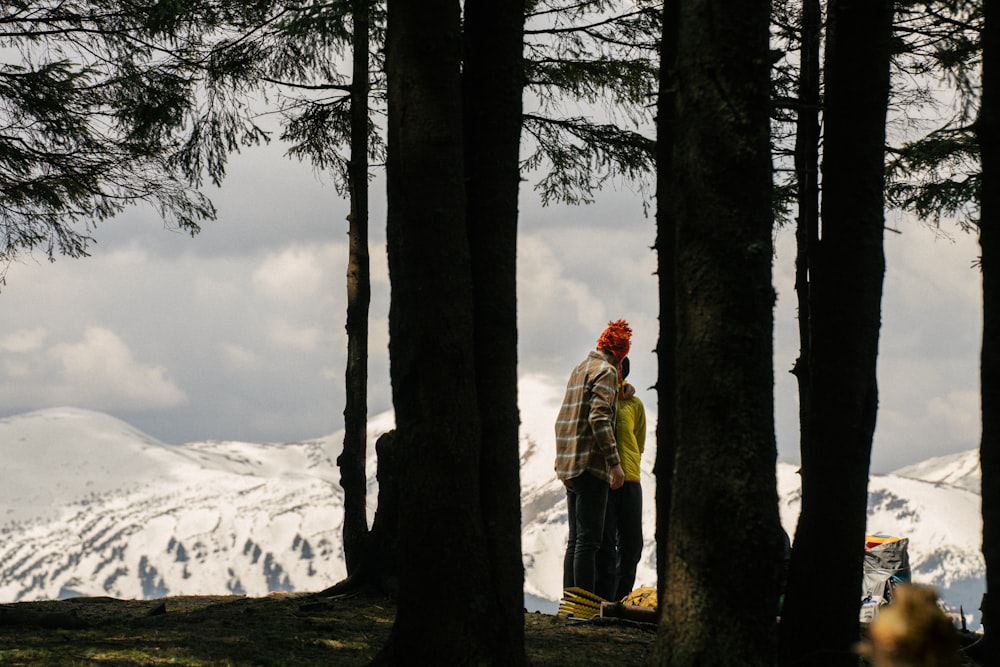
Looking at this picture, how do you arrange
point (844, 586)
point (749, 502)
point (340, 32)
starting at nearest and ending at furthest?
point (749, 502)
point (844, 586)
point (340, 32)

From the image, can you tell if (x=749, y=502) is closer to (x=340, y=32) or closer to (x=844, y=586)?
(x=844, y=586)

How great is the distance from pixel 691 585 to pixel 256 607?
4.42 metres

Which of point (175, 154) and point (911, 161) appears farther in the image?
point (175, 154)

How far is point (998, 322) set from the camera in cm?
610

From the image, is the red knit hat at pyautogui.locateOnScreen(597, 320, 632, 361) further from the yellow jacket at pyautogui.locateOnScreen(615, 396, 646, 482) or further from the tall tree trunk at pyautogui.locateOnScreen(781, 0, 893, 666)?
the tall tree trunk at pyautogui.locateOnScreen(781, 0, 893, 666)

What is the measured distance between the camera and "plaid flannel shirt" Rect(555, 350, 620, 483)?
7.05 meters

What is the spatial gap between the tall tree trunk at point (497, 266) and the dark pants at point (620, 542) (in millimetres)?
2869

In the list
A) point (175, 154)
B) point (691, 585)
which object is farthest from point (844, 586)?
point (175, 154)

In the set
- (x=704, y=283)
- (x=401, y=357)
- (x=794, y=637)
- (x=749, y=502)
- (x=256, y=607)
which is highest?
(x=704, y=283)

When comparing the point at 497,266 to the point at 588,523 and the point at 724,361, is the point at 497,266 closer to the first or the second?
the point at 724,361

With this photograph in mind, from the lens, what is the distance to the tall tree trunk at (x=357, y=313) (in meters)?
10.3

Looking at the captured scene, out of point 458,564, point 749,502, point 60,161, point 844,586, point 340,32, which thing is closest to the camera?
point 749,502

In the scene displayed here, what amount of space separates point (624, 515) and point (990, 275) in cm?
293

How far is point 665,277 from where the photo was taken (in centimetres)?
557
